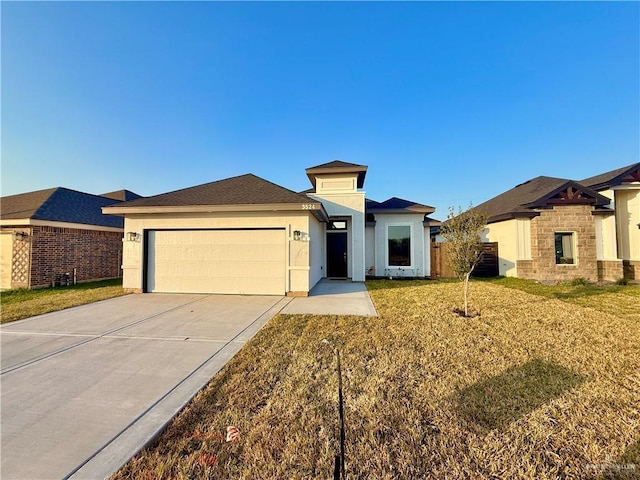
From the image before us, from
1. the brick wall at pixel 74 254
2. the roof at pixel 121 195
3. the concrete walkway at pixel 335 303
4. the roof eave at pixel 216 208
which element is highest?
the roof at pixel 121 195

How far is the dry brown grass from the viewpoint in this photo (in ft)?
6.35

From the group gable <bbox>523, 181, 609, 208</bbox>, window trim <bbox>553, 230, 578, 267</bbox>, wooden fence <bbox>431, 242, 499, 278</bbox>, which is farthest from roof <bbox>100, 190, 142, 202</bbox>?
window trim <bbox>553, 230, 578, 267</bbox>

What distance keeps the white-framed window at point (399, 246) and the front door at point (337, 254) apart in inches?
89.0

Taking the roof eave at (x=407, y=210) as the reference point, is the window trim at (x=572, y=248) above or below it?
below

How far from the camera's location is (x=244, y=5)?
A: 8820 millimetres

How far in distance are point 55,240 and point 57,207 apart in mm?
1891

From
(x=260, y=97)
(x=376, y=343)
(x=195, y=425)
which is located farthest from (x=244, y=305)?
(x=260, y=97)

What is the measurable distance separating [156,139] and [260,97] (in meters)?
5.84

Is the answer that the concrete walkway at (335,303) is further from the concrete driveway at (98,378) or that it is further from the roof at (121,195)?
the roof at (121,195)

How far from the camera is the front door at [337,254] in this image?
13211 mm

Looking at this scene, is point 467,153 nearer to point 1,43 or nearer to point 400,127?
point 400,127

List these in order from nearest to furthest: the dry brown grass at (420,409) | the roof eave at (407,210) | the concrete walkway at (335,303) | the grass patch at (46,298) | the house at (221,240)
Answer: the dry brown grass at (420,409)
the grass patch at (46,298)
the concrete walkway at (335,303)
the house at (221,240)
the roof eave at (407,210)

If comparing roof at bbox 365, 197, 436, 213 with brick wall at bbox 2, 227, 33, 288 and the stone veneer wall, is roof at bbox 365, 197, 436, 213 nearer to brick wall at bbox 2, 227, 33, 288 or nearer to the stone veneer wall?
the stone veneer wall

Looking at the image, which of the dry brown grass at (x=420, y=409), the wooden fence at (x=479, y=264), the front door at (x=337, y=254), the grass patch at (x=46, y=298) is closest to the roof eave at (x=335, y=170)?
the front door at (x=337, y=254)
